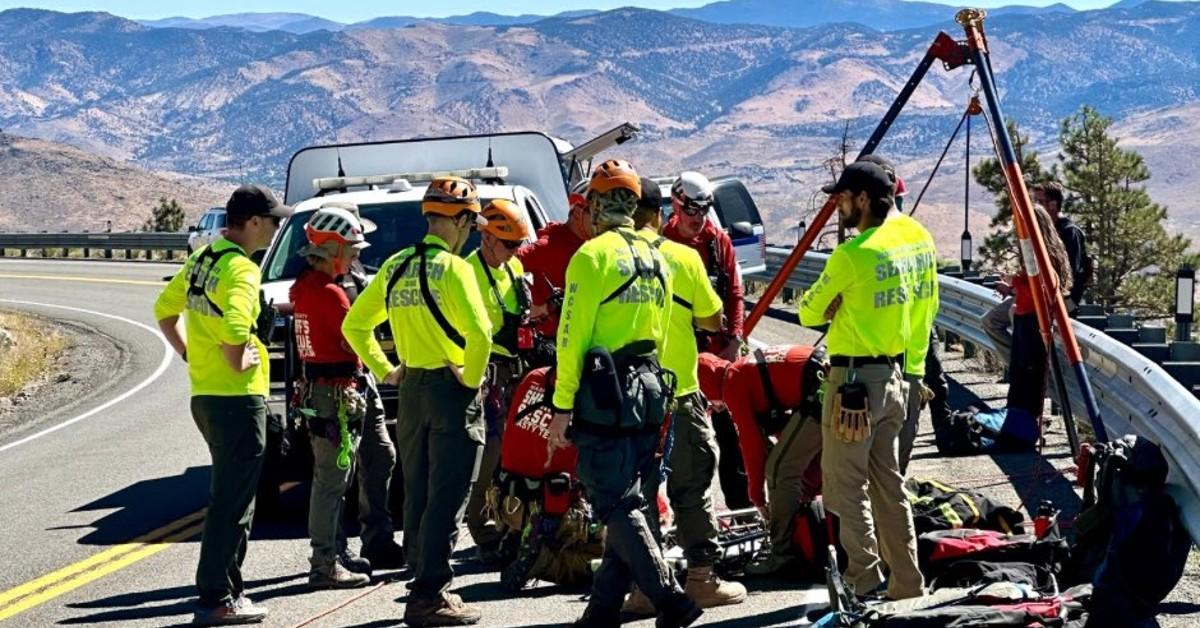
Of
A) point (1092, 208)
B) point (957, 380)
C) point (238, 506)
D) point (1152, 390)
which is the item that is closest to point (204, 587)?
point (238, 506)

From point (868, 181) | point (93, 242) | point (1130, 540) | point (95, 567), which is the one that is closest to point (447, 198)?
point (868, 181)

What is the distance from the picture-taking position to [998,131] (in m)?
9.81

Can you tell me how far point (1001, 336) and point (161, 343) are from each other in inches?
582

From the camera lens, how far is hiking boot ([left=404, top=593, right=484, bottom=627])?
301 inches

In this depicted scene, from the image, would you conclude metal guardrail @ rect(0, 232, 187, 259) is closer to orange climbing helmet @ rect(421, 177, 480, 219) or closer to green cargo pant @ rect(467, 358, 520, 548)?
green cargo pant @ rect(467, 358, 520, 548)

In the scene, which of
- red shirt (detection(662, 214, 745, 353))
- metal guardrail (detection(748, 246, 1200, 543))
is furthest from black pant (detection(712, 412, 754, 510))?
metal guardrail (detection(748, 246, 1200, 543))

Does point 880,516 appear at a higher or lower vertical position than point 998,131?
lower

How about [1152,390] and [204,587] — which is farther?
[1152,390]

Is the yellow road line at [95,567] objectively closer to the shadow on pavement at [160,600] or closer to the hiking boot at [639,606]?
the shadow on pavement at [160,600]

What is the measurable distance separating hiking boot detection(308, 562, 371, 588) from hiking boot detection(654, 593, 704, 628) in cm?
213

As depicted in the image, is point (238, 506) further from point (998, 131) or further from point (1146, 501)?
point (998, 131)

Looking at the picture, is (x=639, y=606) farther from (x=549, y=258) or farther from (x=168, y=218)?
(x=168, y=218)

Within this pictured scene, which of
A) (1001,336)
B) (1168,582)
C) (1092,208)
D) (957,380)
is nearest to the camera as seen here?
(1168,582)

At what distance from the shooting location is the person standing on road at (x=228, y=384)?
25.3 ft
